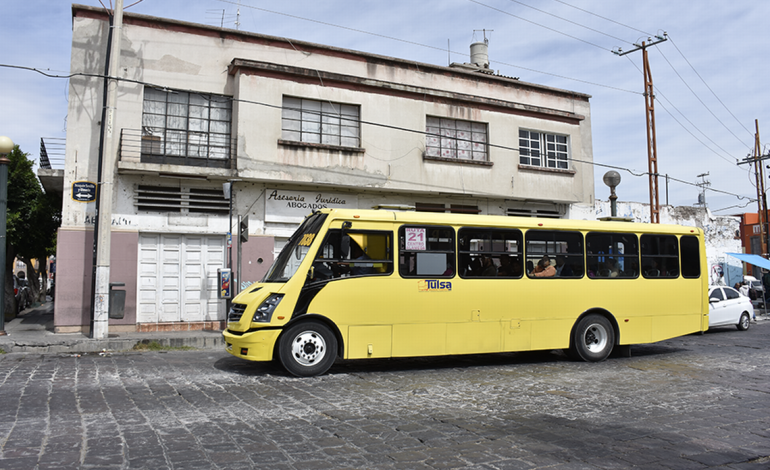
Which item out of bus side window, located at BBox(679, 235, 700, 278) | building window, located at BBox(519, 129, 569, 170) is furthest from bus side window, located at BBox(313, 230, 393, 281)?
building window, located at BBox(519, 129, 569, 170)

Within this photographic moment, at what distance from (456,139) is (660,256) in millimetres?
9400

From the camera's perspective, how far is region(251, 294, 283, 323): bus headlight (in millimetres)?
8633

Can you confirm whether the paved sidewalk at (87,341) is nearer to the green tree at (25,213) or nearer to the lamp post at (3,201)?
the lamp post at (3,201)

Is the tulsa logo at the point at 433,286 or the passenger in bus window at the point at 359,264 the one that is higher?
the passenger in bus window at the point at 359,264

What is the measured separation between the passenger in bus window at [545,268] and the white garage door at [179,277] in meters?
9.60

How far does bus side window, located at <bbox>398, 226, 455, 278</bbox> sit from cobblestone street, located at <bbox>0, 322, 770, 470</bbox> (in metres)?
1.70

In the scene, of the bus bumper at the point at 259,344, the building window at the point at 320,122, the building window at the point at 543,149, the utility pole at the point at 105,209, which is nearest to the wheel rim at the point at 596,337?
the bus bumper at the point at 259,344

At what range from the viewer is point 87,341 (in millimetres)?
12969

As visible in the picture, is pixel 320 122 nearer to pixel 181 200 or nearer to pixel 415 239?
pixel 181 200

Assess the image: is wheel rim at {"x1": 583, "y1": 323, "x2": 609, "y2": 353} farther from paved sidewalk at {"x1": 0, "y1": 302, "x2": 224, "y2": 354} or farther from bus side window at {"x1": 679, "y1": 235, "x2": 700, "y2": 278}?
paved sidewalk at {"x1": 0, "y1": 302, "x2": 224, "y2": 354}

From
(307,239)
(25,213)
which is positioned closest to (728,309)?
(307,239)

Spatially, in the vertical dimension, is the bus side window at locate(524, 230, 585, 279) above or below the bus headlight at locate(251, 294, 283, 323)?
above

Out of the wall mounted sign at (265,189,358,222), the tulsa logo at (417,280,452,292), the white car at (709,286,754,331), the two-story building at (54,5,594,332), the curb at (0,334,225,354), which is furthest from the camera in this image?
the white car at (709,286,754,331)

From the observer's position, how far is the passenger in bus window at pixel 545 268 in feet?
34.8
